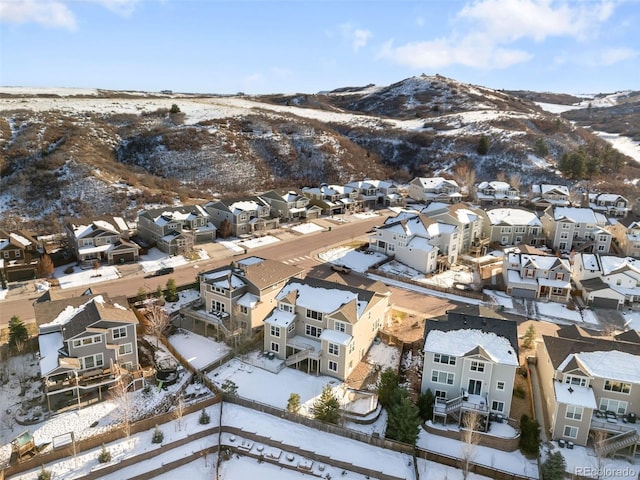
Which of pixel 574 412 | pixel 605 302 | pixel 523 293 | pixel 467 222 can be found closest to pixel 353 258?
pixel 467 222

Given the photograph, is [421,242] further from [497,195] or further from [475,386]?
[497,195]

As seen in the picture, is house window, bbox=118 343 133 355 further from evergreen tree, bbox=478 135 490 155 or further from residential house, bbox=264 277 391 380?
evergreen tree, bbox=478 135 490 155

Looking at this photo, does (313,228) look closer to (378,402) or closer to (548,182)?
(378,402)

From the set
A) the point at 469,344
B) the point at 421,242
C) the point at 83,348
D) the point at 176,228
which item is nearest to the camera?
the point at 469,344

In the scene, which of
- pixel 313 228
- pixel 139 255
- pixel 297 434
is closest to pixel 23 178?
pixel 139 255

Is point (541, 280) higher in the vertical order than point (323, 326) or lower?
higher

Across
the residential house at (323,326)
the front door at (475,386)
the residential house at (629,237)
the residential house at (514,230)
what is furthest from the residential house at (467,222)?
the front door at (475,386)
